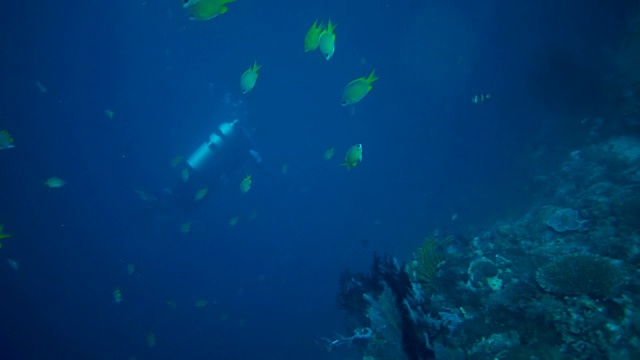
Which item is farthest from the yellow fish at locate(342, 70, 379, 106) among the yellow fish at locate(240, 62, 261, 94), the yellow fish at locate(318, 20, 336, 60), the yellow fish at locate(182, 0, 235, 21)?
the yellow fish at locate(182, 0, 235, 21)

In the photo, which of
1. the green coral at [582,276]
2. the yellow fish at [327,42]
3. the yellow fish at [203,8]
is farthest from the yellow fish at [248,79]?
the green coral at [582,276]

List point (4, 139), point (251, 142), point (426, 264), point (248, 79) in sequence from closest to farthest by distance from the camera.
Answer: point (426, 264)
point (248, 79)
point (4, 139)
point (251, 142)

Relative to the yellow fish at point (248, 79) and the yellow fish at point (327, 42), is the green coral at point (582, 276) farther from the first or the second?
the yellow fish at point (248, 79)

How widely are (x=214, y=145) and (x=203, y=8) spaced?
19.3 metres

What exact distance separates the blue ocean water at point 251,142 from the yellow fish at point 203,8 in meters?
16.7

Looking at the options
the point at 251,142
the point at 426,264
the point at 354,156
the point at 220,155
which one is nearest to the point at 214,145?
the point at 220,155

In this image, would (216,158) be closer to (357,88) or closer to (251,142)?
(251,142)

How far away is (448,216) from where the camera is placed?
88.1 feet

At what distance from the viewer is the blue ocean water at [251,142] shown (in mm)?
23689

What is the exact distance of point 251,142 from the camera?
23.5 meters

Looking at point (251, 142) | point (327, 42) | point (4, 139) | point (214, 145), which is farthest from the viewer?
point (251, 142)

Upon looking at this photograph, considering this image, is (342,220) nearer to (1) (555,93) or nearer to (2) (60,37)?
(1) (555,93)

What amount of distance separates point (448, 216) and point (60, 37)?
3250 centimetres

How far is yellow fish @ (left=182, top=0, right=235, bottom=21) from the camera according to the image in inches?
161
